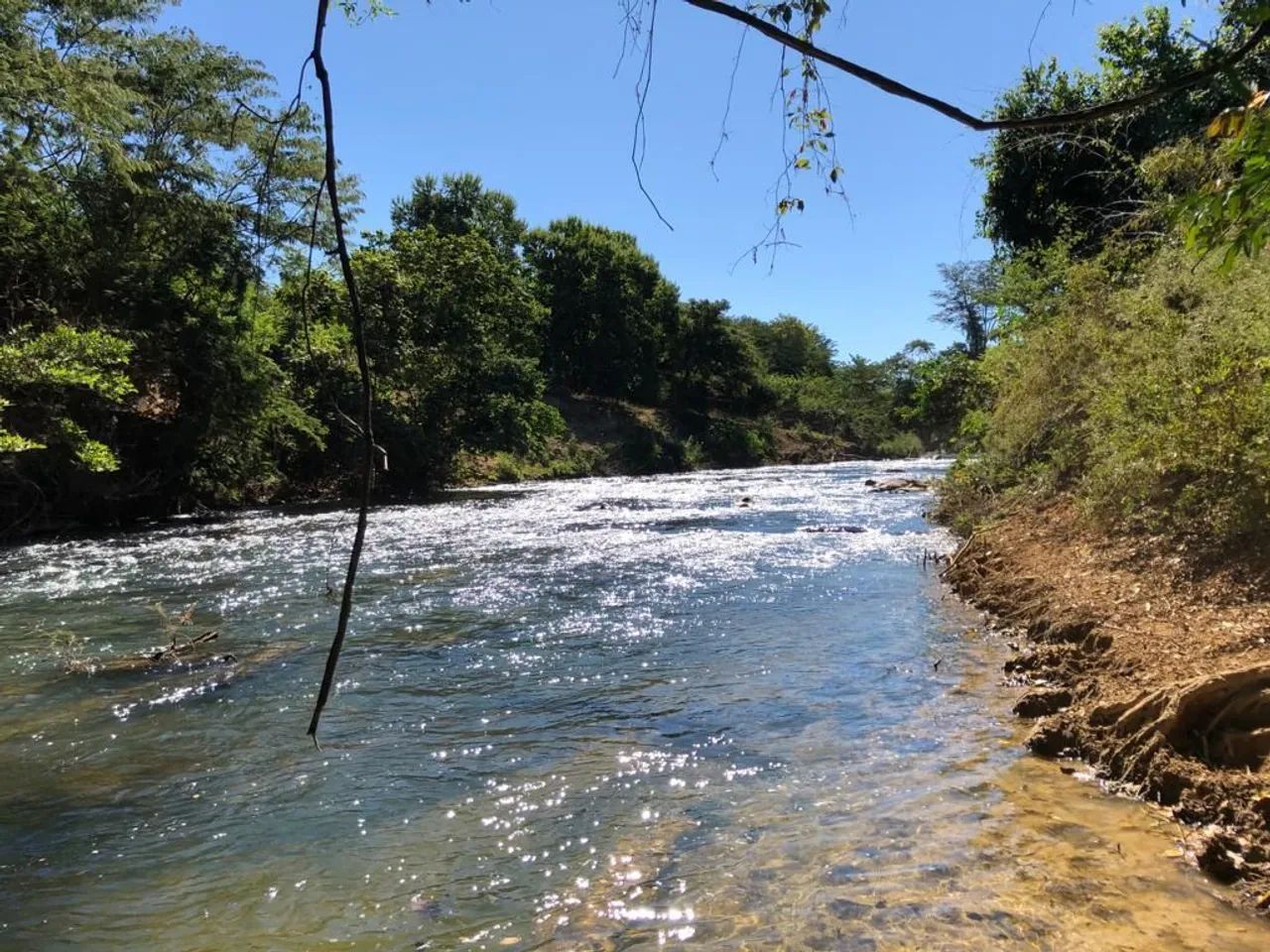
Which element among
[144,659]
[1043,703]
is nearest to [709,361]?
[144,659]

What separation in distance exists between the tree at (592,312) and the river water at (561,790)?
48681 mm

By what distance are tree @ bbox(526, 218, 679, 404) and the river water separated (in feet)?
160

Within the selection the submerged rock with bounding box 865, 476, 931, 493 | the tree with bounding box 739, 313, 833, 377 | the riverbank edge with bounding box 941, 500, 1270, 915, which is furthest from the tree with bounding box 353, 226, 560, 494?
the tree with bounding box 739, 313, 833, 377

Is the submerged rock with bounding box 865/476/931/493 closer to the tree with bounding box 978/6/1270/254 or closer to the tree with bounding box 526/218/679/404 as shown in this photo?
the tree with bounding box 978/6/1270/254

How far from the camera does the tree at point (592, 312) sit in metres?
58.2

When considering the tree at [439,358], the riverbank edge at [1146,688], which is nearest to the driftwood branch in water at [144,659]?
the riverbank edge at [1146,688]

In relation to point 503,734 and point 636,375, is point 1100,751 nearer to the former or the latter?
point 503,734

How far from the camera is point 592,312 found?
58594mm

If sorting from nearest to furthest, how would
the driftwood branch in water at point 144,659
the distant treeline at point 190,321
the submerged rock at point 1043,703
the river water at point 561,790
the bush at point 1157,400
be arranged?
the river water at point 561,790 → the submerged rock at point 1043,703 → the bush at point 1157,400 → the driftwood branch in water at point 144,659 → the distant treeline at point 190,321

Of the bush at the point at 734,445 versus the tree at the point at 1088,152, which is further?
the bush at the point at 734,445

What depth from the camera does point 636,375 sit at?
61375mm

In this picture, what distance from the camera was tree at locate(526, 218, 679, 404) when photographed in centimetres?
5819

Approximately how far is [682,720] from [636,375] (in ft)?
183

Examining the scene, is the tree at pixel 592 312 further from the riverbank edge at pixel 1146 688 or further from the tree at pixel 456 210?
the riverbank edge at pixel 1146 688
